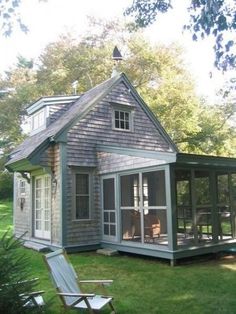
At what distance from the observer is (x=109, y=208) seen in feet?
39.1

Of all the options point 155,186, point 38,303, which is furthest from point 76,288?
point 155,186

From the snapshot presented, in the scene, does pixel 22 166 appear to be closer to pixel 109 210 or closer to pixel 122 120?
pixel 109 210

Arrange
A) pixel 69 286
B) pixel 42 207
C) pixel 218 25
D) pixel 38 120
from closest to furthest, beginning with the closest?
pixel 218 25 → pixel 69 286 → pixel 42 207 → pixel 38 120

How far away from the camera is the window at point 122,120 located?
44.4ft

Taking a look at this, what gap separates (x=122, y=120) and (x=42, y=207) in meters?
4.29

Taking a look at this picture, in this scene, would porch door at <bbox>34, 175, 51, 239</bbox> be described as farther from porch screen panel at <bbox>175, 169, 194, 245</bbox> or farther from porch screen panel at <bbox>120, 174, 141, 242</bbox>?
porch screen panel at <bbox>175, 169, 194, 245</bbox>

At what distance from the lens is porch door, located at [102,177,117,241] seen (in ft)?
37.8

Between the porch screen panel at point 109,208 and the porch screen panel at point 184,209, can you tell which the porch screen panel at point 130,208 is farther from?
the porch screen panel at point 184,209

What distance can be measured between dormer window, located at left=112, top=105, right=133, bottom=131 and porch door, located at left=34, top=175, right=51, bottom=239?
124 inches

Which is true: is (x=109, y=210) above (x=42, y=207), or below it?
below

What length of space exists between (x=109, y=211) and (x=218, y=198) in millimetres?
3469

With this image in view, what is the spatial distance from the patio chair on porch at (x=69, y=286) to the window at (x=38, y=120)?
907 cm

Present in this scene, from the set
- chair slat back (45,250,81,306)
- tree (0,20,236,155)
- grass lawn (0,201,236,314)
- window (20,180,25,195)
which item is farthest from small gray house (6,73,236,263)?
tree (0,20,236,155)

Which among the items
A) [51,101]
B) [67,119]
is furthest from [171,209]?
[51,101]
